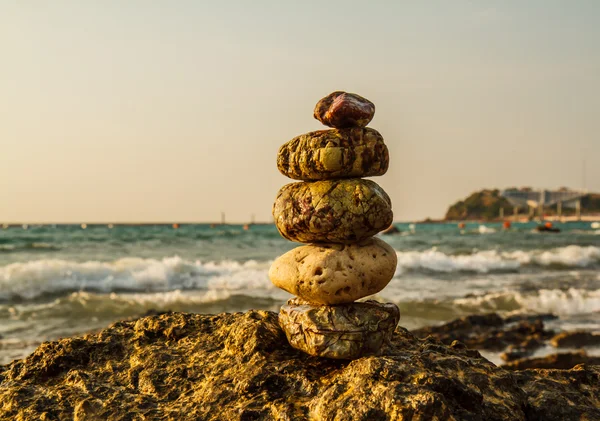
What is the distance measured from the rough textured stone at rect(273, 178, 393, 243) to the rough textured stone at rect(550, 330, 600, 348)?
979 cm

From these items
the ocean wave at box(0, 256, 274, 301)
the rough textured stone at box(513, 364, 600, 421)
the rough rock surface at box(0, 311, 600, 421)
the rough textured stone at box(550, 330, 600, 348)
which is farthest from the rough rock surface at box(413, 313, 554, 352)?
the ocean wave at box(0, 256, 274, 301)

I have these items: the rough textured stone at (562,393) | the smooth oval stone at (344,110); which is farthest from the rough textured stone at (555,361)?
the smooth oval stone at (344,110)

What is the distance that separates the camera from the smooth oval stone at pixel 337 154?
5.07m

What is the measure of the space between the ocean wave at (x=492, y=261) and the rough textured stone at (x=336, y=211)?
24.2 metres

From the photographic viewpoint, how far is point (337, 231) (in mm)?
5059

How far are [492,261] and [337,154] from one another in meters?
30.7

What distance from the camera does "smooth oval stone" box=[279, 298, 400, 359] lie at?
479cm

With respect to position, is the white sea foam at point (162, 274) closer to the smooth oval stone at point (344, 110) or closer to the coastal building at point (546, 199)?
the smooth oval stone at point (344, 110)

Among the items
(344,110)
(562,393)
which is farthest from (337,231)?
(562,393)

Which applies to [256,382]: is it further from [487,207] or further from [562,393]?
[487,207]

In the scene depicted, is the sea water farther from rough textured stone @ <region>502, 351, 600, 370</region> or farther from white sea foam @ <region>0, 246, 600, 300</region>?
rough textured stone @ <region>502, 351, 600, 370</region>

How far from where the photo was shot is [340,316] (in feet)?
16.3

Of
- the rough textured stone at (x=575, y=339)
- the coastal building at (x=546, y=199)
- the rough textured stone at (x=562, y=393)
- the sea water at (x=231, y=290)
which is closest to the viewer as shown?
the rough textured stone at (x=562, y=393)

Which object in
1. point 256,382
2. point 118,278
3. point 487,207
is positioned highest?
point 487,207
